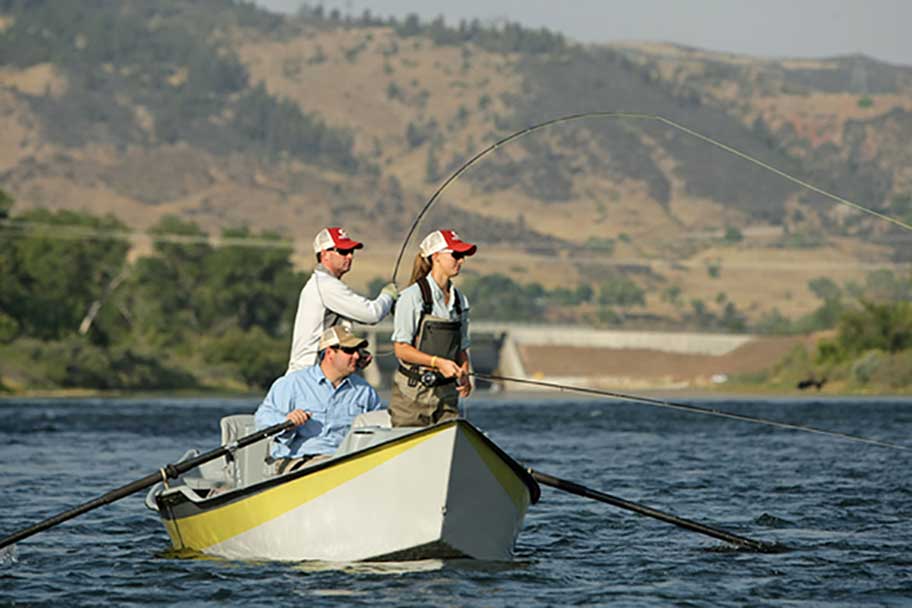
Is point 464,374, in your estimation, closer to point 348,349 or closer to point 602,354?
point 348,349

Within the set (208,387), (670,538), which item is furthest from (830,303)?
(670,538)

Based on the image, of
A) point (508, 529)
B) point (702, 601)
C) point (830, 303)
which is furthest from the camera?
point (830, 303)

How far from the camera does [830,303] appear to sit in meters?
141

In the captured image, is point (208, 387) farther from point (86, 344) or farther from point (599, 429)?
point (599, 429)

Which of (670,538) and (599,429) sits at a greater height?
(670,538)

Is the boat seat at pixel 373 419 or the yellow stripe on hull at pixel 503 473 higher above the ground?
the boat seat at pixel 373 419

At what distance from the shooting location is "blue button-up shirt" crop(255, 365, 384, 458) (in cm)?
1617

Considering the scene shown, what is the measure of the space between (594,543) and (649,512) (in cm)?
231

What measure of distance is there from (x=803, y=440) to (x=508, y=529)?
25951 millimetres

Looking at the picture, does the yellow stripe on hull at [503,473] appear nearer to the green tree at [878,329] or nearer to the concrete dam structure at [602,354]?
the green tree at [878,329]

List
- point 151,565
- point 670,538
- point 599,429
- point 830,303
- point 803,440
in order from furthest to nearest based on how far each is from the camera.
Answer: point 830,303 → point 599,429 → point 803,440 → point 670,538 → point 151,565

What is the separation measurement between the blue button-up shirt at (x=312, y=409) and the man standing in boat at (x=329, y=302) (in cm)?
23

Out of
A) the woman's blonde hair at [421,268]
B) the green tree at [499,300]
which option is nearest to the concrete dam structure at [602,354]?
the green tree at [499,300]

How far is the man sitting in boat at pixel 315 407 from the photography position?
52.9ft
